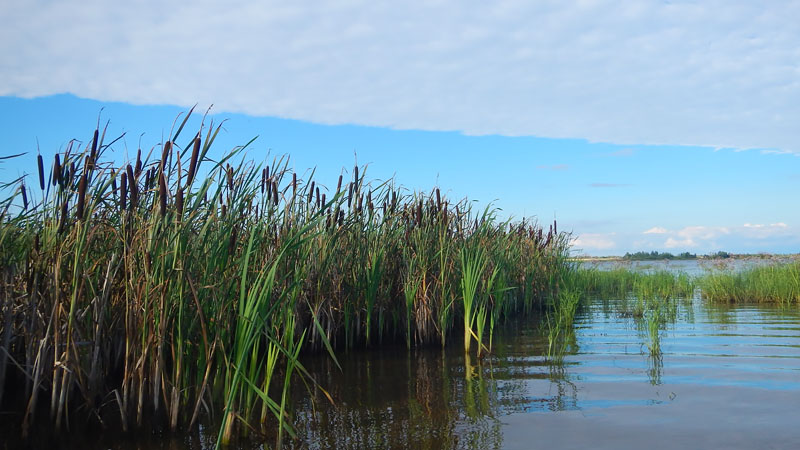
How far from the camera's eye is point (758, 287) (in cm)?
1256

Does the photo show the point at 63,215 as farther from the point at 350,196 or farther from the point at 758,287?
the point at 758,287

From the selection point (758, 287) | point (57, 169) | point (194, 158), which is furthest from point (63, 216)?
point (758, 287)

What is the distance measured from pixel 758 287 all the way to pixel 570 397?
10255mm

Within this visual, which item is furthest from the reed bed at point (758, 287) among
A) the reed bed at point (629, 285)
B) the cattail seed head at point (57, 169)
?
the cattail seed head at point (57, 169)

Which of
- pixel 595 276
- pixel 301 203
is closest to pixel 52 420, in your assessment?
pixel 301 203

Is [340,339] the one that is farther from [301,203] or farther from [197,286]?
[197,286]

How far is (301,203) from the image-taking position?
6477 mm

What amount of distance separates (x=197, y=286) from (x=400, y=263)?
3.89 metres

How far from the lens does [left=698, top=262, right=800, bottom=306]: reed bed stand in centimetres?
1222

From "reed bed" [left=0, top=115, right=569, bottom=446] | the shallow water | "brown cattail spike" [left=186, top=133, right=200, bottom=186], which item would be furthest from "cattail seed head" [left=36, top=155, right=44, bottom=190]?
the shallow water

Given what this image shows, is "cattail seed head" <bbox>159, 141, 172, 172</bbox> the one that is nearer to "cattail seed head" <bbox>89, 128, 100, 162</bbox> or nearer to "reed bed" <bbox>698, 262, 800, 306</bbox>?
"cattail seed head" <bbox>89, 128, 100, 162</bbox>

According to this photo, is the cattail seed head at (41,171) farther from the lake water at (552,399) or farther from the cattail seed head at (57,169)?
the lake water at (552,399)

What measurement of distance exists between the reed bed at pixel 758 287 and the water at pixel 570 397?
5353 mm

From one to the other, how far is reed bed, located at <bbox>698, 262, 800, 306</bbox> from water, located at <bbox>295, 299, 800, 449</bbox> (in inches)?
211
